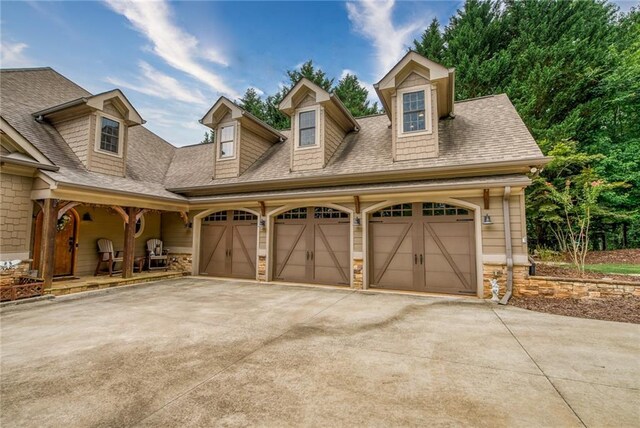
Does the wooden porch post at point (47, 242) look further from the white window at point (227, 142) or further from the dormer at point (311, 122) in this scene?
the dormer at point (311, 122)

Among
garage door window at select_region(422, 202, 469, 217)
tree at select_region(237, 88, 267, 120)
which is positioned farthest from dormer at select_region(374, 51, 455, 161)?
tree at select_region(237, 88, 267, 120)

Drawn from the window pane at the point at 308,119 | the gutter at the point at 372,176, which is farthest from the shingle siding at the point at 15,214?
the window pane at the point at 308,119

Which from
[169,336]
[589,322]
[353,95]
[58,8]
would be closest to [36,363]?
[169,336]

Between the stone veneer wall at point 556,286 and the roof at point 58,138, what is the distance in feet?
31.4

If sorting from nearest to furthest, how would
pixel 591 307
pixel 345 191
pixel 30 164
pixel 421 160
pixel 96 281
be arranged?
1. pixel 591 307
2. pixel 30 164
3. pixel 421 160
4. pixel 345 191
5. pixel 96 281

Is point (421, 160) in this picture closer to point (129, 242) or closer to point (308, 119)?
point (308, 119)

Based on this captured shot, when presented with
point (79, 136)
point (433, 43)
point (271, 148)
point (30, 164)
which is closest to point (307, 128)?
point (271, 148)

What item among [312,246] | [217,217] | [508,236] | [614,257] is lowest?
[614,257]

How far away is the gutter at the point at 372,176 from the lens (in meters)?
6.42

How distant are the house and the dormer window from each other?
31mm

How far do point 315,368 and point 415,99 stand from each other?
731cm

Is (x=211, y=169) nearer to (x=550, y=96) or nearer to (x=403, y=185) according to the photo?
(x=403, y=185)

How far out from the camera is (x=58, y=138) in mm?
8758

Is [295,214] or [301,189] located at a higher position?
[301,189]
